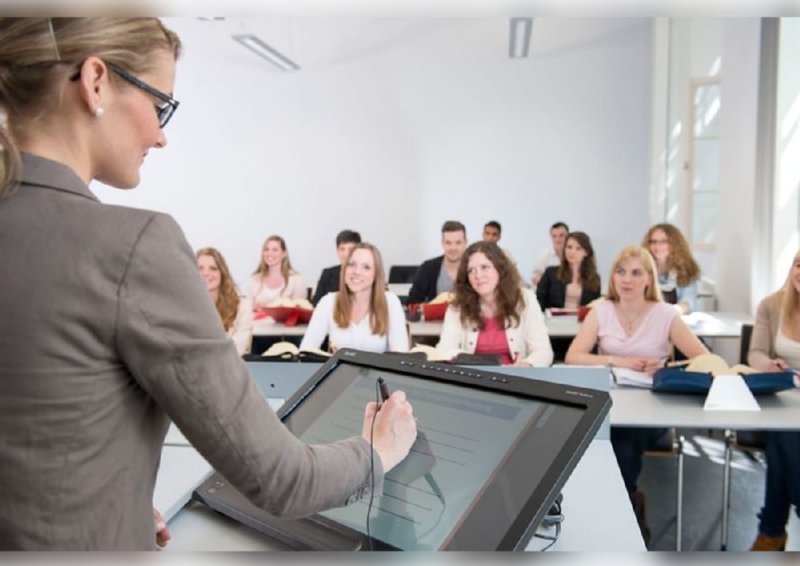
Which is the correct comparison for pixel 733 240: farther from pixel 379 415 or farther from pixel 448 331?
pixel 379 415

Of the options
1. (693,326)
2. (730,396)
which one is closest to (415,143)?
(693,326)

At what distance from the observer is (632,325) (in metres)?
3.31

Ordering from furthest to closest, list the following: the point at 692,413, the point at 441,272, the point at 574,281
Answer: the point at 441,272, the point at 574,281, the point at 692,413

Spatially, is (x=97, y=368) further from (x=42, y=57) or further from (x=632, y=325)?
(x=632, y=325)

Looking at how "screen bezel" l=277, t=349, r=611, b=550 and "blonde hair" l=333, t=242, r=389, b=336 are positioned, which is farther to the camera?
"blonde hair" l=333, t=242, r=389, b=336

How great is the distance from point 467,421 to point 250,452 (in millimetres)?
373

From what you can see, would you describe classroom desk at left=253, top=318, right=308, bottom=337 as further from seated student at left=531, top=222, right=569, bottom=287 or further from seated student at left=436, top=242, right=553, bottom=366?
seated student at left=531, top=222, right=569, bottom=287

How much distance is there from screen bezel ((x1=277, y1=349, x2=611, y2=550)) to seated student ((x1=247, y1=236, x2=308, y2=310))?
453 centimetres

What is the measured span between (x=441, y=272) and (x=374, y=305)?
1.79 metres

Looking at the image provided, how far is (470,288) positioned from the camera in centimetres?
350

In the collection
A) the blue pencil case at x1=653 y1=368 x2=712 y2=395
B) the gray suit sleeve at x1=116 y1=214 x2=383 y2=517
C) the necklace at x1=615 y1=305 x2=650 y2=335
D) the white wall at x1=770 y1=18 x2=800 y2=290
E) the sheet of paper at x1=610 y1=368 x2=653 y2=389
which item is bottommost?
the sheet of paper at x1=610 y1=368 x2=653 y2=389

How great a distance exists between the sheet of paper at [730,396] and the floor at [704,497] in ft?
1.98

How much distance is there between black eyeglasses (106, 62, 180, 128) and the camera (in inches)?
26.9

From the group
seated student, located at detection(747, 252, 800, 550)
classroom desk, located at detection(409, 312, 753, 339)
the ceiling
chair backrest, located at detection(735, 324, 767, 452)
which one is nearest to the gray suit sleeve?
seated student, located at detection(747, 252, 800, 550)
